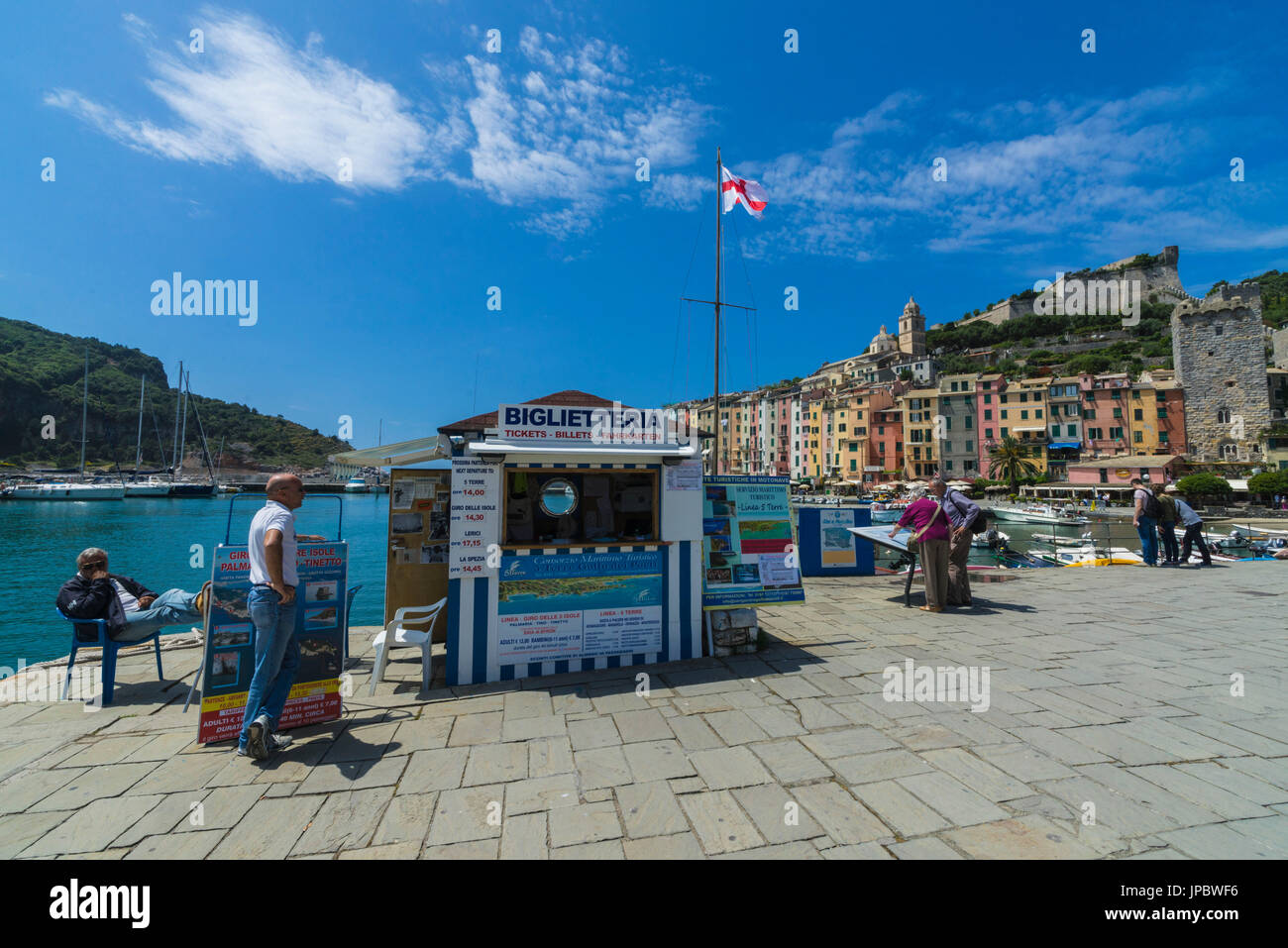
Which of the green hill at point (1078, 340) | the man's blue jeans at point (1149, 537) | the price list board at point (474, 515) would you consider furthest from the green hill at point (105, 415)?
the green hill at point (1078, 340)

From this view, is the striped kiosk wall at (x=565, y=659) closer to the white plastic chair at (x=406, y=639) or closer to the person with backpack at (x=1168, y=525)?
the white plastic chair at (x=406, y=639)

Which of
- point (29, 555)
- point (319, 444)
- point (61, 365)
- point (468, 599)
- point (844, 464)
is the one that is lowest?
point (29, 555)

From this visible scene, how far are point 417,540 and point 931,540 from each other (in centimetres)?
634

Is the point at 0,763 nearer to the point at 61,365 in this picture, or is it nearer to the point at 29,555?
the point at 29,555

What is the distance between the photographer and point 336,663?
403cm

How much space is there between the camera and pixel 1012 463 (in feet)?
200

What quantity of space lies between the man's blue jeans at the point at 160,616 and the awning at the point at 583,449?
8.90 ft

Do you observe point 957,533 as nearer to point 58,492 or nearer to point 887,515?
point 887,515

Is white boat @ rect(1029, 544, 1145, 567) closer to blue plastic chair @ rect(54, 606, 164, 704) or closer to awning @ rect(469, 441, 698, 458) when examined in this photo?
awning @ rect(469, 441, 698, 458)

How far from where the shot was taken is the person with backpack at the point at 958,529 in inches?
284

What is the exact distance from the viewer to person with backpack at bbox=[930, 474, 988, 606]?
7215 mm

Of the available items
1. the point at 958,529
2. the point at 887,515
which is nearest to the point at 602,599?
the point at 958,529
